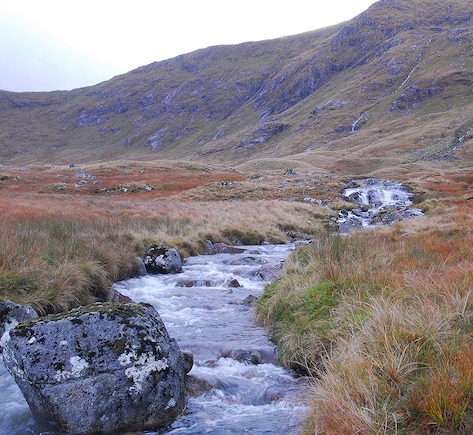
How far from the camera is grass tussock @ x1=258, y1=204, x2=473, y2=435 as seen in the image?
9.45 ft

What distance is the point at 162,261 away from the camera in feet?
43.4

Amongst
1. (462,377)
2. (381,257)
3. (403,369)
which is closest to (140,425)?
(403,369)

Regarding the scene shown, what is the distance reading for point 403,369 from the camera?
3467 mm

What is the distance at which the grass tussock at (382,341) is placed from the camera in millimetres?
2881

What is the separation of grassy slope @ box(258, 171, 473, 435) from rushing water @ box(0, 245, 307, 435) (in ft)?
1.44

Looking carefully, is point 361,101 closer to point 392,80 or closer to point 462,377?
point 392,80

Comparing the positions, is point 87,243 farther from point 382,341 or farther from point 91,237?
point 382,341

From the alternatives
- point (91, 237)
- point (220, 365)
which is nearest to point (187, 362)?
point (220, 365)

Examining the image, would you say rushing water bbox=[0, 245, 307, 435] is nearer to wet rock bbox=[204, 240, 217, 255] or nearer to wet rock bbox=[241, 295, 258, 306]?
wet rock bbox=[241, 295, 258, 306]

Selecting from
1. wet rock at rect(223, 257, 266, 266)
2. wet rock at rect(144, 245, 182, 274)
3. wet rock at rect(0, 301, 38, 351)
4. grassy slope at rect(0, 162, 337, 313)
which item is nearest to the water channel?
wet rock at rect(144, 245, 182, 274)

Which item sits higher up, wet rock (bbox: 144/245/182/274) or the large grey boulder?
the large grey boulder

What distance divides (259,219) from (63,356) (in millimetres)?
21992

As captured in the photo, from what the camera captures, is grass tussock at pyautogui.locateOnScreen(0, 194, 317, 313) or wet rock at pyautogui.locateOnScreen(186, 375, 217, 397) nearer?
wet rock at pyautogui.locateOnScreen(186, 375, 217, 397)

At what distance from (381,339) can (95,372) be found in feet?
10.8
